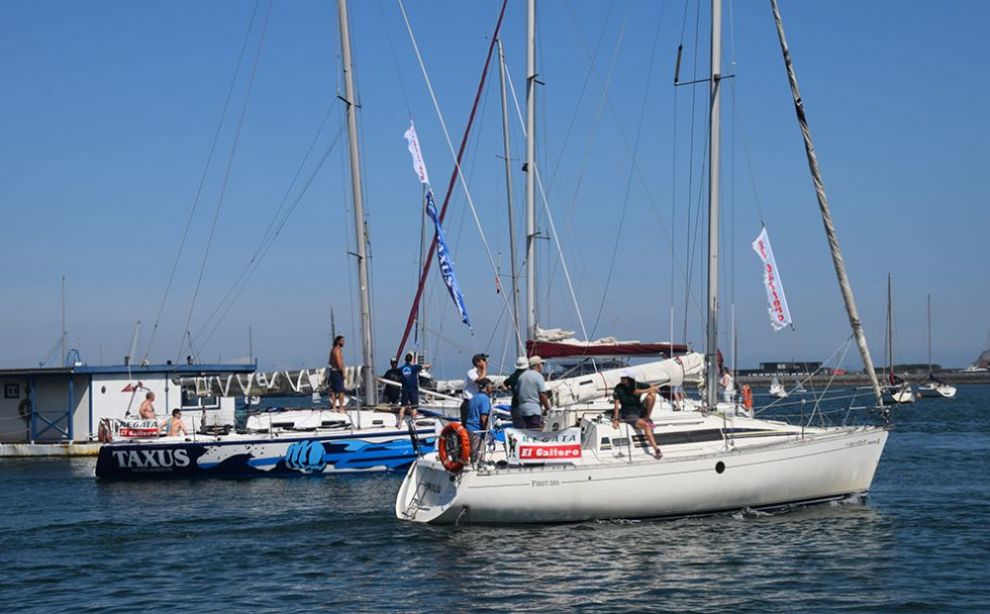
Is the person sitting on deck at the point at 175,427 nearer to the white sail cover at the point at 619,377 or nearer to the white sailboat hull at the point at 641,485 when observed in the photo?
the white sail cover at the point at 619,377

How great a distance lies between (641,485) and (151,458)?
1518 cm

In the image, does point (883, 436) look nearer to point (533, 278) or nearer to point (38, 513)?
point (533, 278)

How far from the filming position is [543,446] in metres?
18.6

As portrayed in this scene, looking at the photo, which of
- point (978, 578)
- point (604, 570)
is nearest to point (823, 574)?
point (978, 578)

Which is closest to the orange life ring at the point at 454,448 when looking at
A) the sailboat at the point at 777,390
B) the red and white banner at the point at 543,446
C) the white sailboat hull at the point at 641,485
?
the white sailboat hull at the point at 641,485

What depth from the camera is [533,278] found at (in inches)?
1192

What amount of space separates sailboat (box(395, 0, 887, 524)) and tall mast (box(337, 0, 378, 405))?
10084 mm

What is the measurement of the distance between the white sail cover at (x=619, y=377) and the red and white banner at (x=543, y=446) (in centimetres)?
388

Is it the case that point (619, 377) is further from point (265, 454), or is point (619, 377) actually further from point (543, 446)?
point (265, 454)

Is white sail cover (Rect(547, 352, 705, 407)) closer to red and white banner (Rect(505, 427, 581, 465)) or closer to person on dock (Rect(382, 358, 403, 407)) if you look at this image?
red and white banner (Rect(505, 427, 581, 465))

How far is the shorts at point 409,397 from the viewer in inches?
1170

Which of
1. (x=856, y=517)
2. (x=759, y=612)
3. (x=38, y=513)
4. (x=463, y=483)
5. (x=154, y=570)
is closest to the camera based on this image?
(x=759, y=612)

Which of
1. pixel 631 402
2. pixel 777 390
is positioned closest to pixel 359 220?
pixel 631 402

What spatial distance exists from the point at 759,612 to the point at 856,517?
7109 millimetres
